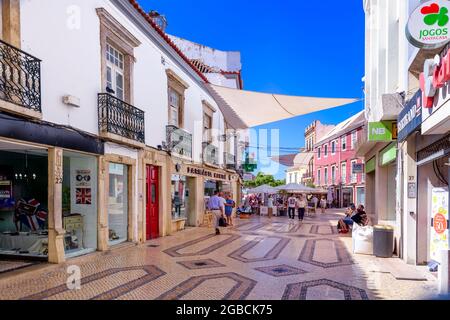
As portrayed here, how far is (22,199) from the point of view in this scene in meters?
8.29

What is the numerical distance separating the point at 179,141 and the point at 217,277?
7.29 m

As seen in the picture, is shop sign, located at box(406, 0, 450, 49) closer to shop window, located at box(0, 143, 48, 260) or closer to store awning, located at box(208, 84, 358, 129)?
store awning, located at box(208, 84, 358, 129)

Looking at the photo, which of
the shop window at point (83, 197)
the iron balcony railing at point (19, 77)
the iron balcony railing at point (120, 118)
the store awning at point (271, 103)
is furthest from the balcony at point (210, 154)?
the iron balcony railing at point (19, 77)

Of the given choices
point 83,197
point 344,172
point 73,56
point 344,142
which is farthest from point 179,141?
point 344,172

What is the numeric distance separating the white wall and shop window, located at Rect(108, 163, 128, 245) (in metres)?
1.49

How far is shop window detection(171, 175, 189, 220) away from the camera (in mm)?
12805

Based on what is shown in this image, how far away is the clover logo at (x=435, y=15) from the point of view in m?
5.49

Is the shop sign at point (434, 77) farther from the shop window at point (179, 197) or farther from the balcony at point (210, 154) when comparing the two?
the balcony at point (210, 154)

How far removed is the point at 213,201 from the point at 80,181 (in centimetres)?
534

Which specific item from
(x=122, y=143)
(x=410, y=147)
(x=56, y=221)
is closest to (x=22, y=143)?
(x=56, y=221)

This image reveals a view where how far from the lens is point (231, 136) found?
71.5ft

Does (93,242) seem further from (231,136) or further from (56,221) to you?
(231,136)

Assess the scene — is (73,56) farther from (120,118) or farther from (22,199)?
(22,199)

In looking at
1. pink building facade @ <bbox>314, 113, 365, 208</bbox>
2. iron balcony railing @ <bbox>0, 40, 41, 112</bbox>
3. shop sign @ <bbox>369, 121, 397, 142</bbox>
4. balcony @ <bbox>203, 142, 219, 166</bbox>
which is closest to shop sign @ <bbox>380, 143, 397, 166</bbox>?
shop sign @ <bbox>369, 121, 397, 142</bbox>
